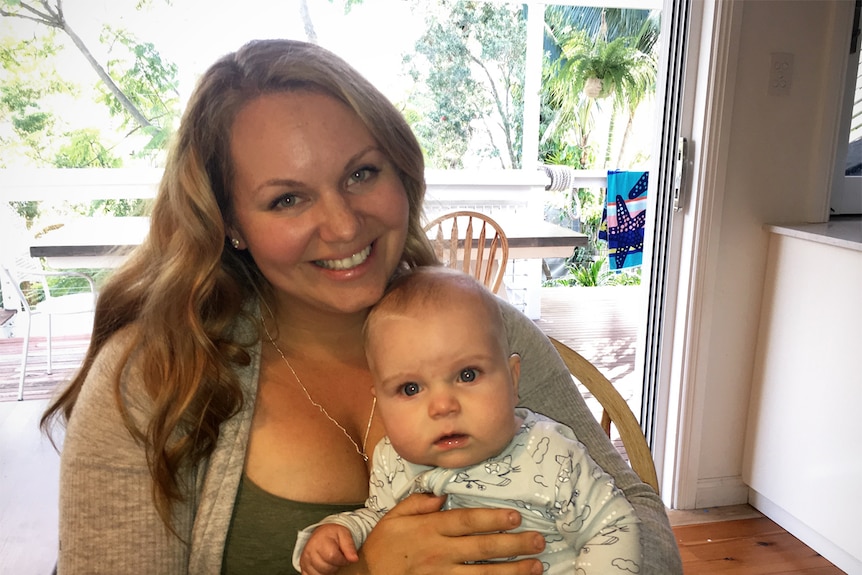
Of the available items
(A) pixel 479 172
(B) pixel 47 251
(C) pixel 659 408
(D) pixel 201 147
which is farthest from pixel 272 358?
(A) pixel 479 172

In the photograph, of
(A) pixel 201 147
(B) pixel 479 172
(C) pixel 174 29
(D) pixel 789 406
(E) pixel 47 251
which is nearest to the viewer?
(A) pixel 201 147

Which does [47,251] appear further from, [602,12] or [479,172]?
[602,12]

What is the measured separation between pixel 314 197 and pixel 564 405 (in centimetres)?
60

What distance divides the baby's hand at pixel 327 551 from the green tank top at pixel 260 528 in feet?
0.28

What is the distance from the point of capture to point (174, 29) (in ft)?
13.8

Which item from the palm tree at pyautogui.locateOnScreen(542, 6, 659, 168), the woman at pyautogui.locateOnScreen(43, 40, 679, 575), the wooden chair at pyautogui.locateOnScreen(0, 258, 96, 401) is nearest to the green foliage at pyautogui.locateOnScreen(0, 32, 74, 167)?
the wooden chair at pyautogui.locateOnScreen(0, 258, 96, 401)

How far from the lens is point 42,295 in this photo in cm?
379

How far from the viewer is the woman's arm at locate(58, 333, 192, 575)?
0.88 m

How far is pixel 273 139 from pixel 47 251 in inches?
106

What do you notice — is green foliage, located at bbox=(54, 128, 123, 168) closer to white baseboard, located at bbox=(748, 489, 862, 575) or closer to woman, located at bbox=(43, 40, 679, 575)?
woman, located at bbox=(43, 40, 679, 575)

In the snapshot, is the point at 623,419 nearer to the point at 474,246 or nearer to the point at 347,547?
the point at 347,547

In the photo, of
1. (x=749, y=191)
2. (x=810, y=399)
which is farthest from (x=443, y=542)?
(x=749, y=191)

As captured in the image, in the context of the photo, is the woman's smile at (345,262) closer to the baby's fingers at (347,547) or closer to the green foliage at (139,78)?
the baby's fingers at (347,547)

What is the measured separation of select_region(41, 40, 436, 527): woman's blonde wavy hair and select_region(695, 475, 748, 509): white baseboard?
2.11 meters
